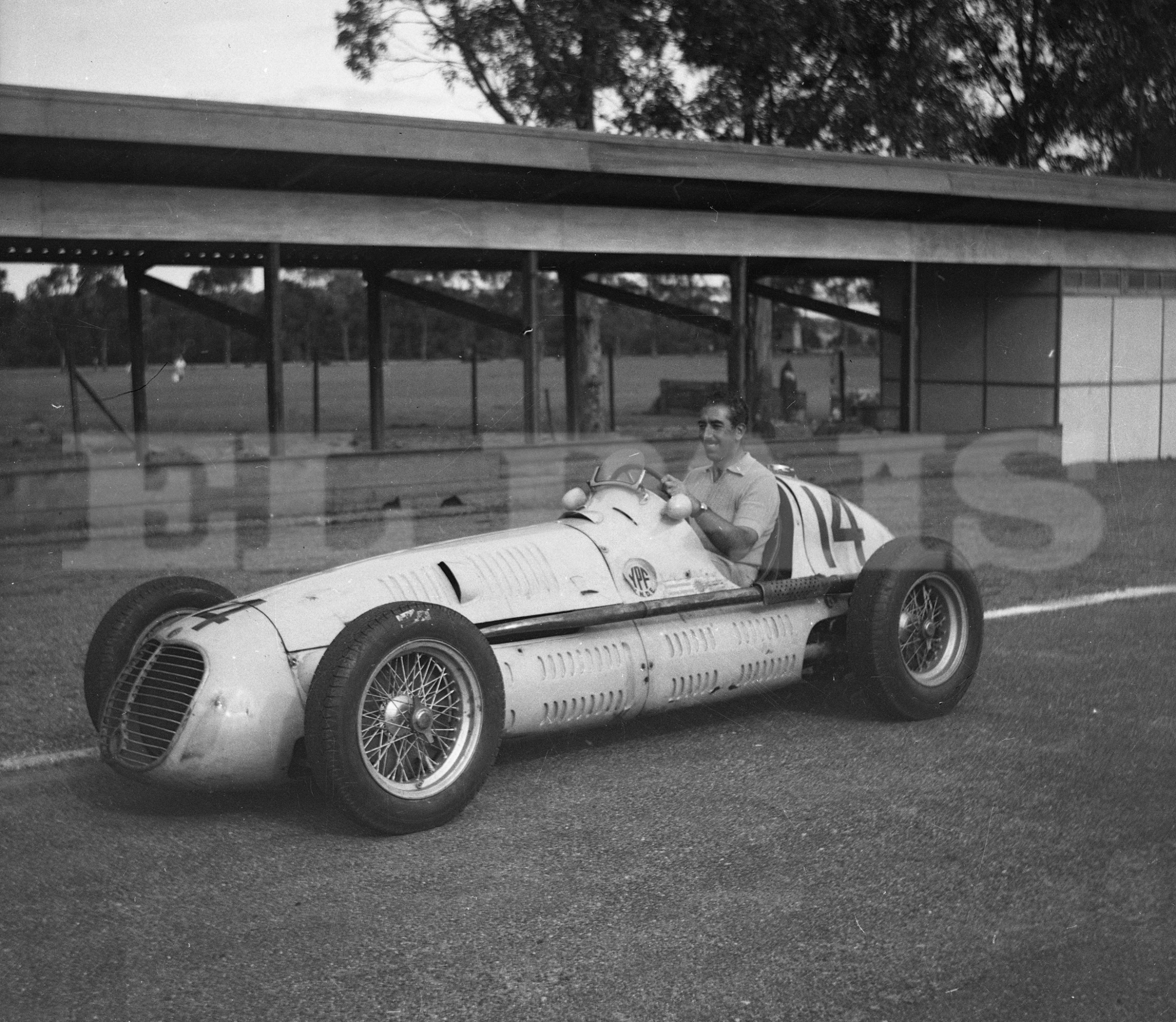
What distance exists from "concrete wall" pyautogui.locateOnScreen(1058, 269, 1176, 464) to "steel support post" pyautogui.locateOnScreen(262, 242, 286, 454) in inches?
461

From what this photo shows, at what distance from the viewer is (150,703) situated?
15.1 ft

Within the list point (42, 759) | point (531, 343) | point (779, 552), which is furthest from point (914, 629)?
point (531, 343)

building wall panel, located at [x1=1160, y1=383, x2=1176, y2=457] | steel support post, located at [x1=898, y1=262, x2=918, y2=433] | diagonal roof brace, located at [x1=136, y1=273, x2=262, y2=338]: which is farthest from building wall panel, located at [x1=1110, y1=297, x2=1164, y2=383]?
diagonal roof brace, located at [x1=136, y1=273, x2=262, y2=338]

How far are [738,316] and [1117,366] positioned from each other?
7.42 meters

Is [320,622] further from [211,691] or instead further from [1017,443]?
[1017,443]

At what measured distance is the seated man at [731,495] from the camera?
5633 mm

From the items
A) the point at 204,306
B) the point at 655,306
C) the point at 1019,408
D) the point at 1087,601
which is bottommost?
the point at 1087,601

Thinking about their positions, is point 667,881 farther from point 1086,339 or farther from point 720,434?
point 1086,339

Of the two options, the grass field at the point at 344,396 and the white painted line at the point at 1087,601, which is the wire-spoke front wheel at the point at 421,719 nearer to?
the white painted line at the point at 1087,601

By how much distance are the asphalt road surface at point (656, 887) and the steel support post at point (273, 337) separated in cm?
808

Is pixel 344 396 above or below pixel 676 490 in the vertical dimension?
above

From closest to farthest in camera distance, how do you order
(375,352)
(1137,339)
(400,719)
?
(400,719), (375,352), (1137,339)

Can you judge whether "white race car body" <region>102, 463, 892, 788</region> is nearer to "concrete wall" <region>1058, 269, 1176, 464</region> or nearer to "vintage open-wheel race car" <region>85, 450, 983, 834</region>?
"vintage open-wheel race car" <region>85, 450, 983, 834</region>

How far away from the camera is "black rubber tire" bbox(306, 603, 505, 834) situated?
13.7 ft
